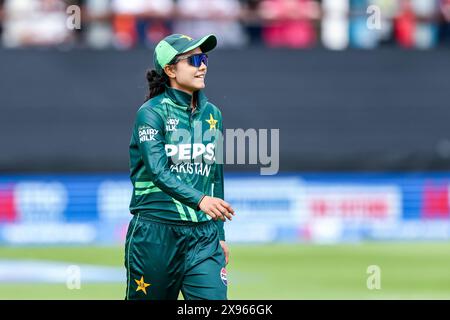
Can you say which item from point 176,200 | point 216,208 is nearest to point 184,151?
point 176,200

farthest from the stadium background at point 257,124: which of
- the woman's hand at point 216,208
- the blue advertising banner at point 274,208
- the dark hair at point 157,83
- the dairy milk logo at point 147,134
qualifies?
the woman's hand at point 216,208

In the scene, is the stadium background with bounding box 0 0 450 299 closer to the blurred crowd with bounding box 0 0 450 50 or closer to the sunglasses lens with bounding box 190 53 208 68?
the blurred crowd with bounding box 0 0 450 50

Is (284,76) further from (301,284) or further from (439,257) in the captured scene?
(301,284)

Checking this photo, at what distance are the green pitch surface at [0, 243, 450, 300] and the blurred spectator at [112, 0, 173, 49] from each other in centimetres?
284

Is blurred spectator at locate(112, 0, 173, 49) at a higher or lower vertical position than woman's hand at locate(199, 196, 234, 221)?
higher

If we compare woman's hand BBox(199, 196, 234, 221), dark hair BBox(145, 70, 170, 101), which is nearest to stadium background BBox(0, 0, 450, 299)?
dark hair BBox(145, 70, 170, 101)

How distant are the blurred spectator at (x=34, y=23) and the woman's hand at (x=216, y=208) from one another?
365 inches

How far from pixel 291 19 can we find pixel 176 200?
32.2 feet

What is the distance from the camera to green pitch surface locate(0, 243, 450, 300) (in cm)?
1147

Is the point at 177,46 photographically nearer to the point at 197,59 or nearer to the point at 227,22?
→ the point at 197,59

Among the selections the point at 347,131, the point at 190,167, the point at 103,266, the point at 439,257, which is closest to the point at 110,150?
the point at 103,266

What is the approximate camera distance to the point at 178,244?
6.78 meters

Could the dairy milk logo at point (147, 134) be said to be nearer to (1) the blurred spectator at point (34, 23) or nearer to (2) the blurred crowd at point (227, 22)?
(2) the blurred crowd at point (227, 22)

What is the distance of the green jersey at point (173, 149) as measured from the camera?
6.70 m
